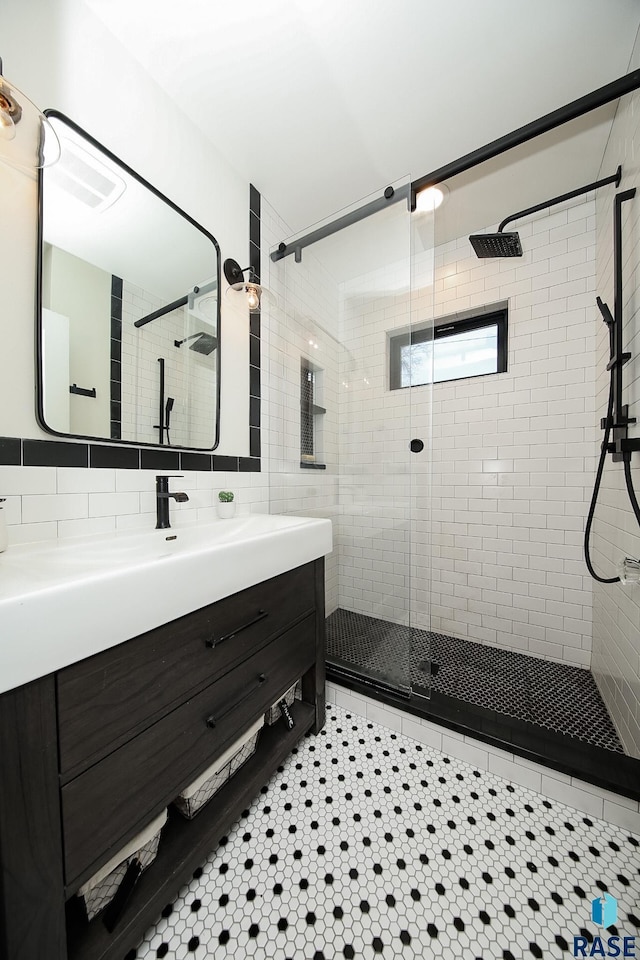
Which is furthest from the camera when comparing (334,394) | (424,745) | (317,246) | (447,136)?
(334,394)

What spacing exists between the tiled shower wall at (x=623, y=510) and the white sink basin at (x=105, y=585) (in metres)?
1.26

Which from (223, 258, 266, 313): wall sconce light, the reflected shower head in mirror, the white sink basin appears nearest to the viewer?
the white sink basin

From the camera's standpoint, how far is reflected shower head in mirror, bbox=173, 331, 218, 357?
4.53 feet

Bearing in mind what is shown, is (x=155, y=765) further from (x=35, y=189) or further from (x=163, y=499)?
(x=35, y=189)

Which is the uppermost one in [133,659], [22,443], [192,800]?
[22,443]

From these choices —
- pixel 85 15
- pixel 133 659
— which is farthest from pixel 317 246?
pixel 133 659

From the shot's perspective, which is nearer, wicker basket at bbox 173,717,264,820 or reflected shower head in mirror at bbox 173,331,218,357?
wicker basket at bbox 173,717,264,820

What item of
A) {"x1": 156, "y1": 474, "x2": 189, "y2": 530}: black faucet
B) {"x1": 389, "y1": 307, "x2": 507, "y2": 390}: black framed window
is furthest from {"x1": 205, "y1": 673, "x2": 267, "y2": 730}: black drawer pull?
{"x1": 389, "y1": 307, "x2": 507, "y2": 390}: black framed window

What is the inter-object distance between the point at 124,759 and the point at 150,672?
0.16 m

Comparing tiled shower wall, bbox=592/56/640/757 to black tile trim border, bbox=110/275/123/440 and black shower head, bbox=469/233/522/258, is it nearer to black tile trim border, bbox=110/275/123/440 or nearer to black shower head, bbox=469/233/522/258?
black shower head, bbox=469/233/522/258

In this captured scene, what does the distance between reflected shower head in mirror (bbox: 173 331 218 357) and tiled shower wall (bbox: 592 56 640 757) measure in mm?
1671

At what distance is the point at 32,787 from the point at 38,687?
0.51 ft

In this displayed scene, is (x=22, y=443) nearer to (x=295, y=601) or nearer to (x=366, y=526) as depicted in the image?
(x=295, y=601)

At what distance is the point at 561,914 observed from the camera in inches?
32.6
